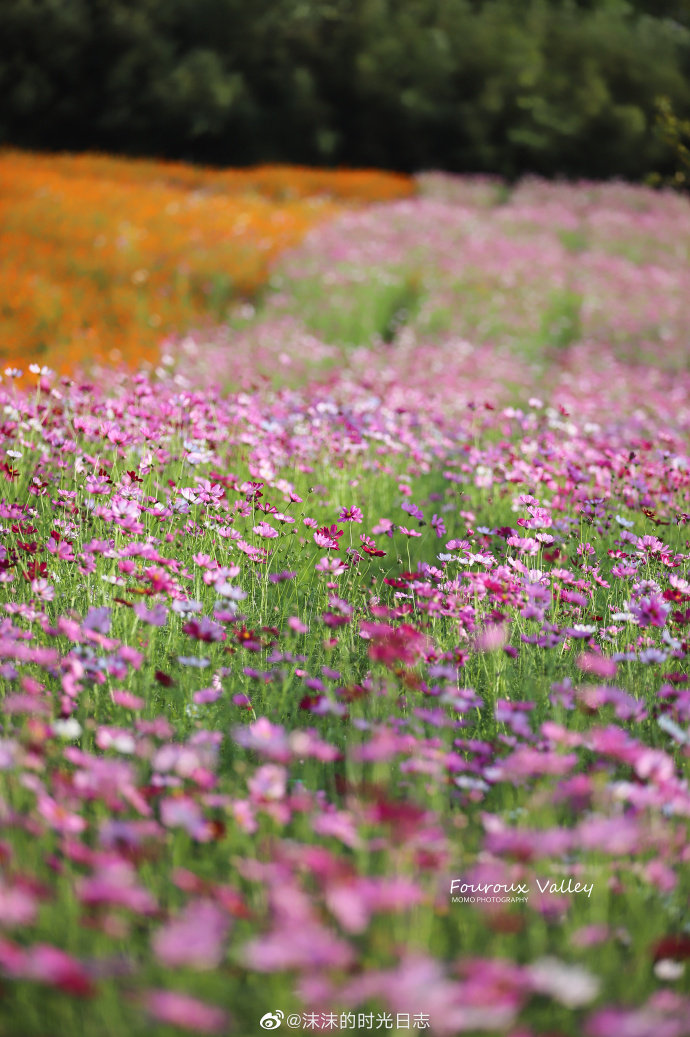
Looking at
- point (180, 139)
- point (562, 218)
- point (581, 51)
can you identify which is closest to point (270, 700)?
point (562, 218)

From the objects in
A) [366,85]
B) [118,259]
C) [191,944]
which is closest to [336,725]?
[191,944]

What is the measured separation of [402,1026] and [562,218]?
60.9ft

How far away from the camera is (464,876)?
5.41 feet

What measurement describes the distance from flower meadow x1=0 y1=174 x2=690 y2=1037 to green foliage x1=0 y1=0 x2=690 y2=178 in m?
21.6

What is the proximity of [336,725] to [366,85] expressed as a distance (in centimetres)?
2733

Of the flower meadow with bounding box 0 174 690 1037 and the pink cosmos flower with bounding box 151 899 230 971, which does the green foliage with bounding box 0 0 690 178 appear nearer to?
the flower meadow with bounding box 0 174 690 1037

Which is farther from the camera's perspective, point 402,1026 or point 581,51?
point 581,51

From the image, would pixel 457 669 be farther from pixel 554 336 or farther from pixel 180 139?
pixel 180 139

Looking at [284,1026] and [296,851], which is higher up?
[296,851]

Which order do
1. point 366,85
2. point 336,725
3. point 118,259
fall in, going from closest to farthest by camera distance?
point 336,725, point 118,259, point 366,85

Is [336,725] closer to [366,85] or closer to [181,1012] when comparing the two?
[181,1012]

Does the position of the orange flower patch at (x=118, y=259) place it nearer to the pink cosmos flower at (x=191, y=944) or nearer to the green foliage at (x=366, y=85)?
the pink cosmos flower at (x=191, y=944)

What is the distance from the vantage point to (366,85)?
25.6m

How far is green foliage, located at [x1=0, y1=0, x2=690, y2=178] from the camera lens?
78.4 ft
